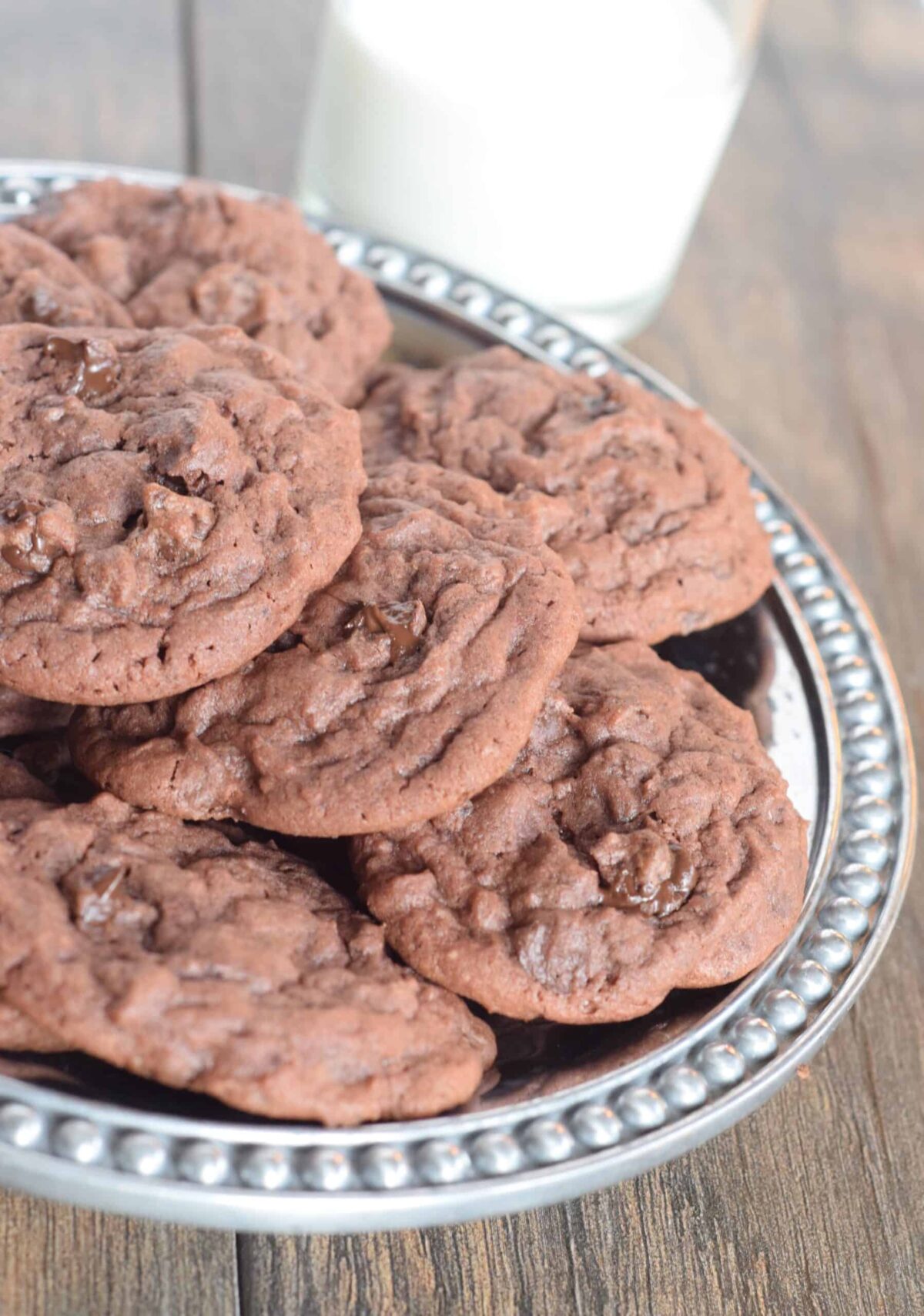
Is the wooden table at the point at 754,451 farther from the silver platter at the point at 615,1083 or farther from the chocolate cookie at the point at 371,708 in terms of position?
the chocolate cookie at the point at 371,708

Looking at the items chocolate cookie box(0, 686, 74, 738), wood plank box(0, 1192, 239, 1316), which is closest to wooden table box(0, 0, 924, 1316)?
wood plank box(0, 1192, 239, 1316)

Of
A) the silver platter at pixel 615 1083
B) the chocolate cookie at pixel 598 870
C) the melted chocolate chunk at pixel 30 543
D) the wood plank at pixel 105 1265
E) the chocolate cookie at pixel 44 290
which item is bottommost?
the wood plank at pixel 105 1265

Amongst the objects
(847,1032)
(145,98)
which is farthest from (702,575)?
(145,98)

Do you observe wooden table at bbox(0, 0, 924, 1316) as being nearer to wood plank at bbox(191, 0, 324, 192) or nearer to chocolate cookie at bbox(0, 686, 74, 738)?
wood plank at bbox(191, 0, 324, 192)

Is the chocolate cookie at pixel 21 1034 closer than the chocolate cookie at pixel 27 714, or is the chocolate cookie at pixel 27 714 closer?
the chocolate cookie at pixel 21 1034

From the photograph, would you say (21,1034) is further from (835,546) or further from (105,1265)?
(835,546)

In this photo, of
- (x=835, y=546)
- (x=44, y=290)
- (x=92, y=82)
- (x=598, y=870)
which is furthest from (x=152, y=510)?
(x=92, y=82)

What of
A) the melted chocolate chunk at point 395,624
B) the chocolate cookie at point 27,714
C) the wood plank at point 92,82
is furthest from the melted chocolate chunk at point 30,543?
the wood plank at point 92,82

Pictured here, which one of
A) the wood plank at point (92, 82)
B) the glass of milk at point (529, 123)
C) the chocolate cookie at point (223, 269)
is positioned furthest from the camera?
the wood plank at point (92, 82)
